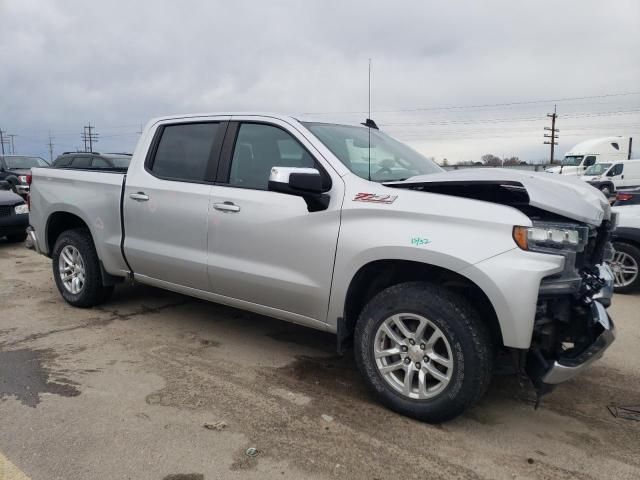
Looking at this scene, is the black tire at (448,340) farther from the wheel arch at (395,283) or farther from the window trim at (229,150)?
the window trim at (229,150)

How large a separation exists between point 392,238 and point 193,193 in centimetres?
182

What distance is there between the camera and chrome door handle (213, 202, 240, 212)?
386cm

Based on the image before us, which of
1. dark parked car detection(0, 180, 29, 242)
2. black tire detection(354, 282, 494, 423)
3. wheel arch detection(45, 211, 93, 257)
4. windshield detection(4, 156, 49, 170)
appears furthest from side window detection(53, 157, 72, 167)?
black tire detection(354, 282, 494, 423)

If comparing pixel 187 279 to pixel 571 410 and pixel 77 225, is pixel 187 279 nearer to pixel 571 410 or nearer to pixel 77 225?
pixel 77 225

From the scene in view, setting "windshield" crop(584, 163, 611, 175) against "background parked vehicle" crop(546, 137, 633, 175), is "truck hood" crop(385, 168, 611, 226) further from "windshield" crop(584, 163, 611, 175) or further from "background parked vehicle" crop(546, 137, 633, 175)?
"background parked vehicle" crop(546, 137, 633, 175)

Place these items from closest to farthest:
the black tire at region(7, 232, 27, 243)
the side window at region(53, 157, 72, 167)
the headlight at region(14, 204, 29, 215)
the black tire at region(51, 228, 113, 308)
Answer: the black tire at region(51, 228, 113, 308) → the headlight at region(14, 204, 29, 215) → the black tire at region(7, 232, 27, 243) → the side window at region(53, 157, 72, 167)

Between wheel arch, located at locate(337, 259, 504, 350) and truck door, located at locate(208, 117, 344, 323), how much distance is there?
18 centimetres

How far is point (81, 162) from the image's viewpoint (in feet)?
48.3

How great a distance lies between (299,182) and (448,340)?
1.29 metres

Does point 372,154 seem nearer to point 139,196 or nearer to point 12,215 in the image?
point 139,196

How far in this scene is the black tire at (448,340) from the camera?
2898 millimetres

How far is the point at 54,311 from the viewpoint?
531cm

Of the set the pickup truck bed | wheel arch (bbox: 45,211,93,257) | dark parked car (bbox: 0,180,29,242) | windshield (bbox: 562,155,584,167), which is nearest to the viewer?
the pickup truck bed

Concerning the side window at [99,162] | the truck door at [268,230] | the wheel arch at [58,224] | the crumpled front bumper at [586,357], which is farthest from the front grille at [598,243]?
the side window at [99,162]
